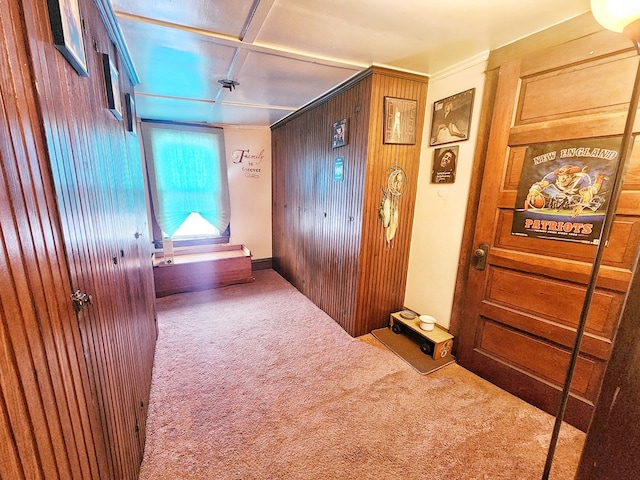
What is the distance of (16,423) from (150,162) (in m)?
3.82

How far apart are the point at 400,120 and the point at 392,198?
2.18ft

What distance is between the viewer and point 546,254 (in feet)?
5.52

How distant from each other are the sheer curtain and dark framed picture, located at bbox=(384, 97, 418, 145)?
271cm

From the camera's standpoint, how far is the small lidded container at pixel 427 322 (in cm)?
231

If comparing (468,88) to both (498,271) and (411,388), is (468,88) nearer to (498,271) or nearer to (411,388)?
(498,271)

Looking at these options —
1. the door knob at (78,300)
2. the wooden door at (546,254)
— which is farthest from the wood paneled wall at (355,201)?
the door knob at (78,300)

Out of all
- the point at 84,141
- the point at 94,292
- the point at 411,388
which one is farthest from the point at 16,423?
the point at 411,388

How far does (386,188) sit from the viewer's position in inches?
94.0

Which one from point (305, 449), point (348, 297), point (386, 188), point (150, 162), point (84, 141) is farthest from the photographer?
point (150, 162)

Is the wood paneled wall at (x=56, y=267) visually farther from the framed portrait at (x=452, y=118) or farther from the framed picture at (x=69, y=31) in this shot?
the framed portrait at (x=452, y=118)

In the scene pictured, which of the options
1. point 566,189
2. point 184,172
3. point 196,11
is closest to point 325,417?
point 566,189

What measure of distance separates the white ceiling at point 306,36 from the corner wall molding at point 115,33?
40 millimetres

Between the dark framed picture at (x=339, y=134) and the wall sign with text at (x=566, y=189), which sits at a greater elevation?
the dark framed picture at (x=339, y=134)

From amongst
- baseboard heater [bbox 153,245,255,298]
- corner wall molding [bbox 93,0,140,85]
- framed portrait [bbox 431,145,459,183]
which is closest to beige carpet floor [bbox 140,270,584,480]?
baseboard heater [bbox 153,245,255,298]
